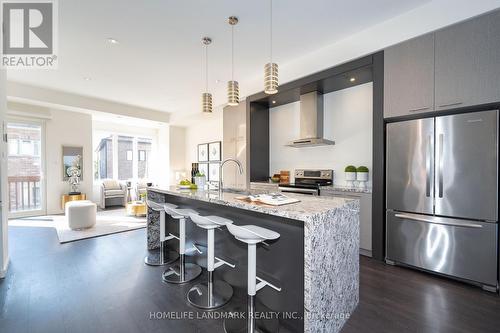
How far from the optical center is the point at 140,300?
6.91 feet

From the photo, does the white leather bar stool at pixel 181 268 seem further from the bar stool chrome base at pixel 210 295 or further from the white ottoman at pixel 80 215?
the white ottoman at pixel 80 215

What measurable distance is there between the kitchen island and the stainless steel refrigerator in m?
1.24

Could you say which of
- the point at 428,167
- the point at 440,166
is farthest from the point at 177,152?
the point at 440,166

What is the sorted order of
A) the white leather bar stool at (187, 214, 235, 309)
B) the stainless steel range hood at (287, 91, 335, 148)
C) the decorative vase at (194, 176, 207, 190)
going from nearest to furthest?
1. the white leather bar stool at (187, 214, 235, 309)
2. the decorative vase at (194, 176, 207, 190)
3. the stainless steel range hood at (287, 91, 335, 148)

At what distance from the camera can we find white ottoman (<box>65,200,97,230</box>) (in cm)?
436

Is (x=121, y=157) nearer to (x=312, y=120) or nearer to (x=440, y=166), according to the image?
(x=312, y=120)

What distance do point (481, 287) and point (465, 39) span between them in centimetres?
256

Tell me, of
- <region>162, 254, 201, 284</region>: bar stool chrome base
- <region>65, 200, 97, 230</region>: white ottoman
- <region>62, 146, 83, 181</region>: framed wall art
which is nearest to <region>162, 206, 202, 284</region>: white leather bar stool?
<region>162, 254, 201, 284</region>: bar stool chrome base

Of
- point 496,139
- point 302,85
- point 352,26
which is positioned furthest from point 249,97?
point 496,139

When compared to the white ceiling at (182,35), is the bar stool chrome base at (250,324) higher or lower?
lower

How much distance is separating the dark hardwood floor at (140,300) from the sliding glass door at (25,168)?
362cm

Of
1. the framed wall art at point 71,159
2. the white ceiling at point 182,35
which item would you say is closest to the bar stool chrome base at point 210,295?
the white ceiling at point 182,35

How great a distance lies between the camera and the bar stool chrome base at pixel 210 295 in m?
2.01

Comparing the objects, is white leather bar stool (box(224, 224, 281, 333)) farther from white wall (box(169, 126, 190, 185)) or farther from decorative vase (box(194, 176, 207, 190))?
white wall (box(169, 126, 190, 185))
